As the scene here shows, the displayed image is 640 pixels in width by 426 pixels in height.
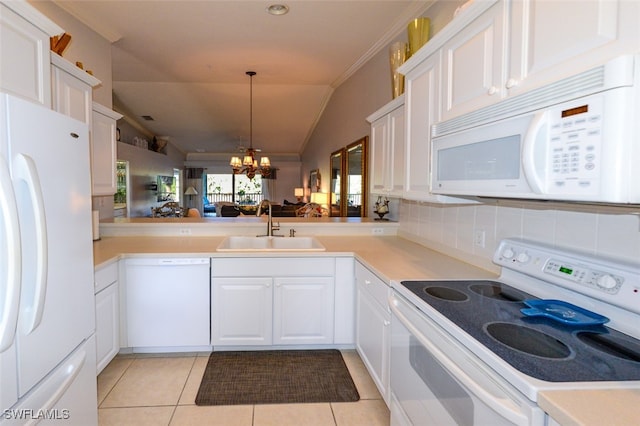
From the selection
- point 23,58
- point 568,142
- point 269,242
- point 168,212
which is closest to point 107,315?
point 269,242

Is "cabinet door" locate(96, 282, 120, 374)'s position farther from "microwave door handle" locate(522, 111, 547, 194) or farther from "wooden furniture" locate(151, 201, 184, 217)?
"wooden furniture" locate(151, 201, 184, 217)

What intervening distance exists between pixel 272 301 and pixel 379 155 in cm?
144

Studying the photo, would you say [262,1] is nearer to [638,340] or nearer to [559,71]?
[559,71]

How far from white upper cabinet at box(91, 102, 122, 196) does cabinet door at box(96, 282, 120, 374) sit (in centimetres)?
80

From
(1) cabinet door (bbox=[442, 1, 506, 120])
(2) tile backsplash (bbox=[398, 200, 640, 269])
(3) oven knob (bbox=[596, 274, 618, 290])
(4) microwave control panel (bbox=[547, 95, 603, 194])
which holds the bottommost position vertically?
(3) oven knob (bbox=[596, 274, 618, 290])

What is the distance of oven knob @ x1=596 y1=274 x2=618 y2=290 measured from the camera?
1.16 meters

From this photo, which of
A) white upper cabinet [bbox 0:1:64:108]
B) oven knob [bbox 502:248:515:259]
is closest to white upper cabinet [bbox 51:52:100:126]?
white upper cabinet [bbox 0:1:64:108]

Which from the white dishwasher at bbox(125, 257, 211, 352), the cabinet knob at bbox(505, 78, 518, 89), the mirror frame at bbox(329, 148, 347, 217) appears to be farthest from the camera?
the mirror frame at bbox(329, 148, 347, 217)

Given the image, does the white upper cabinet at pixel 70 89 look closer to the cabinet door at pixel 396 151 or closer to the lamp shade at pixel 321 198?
the cabinet door at pixel 396 151

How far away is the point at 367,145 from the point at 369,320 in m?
2.49

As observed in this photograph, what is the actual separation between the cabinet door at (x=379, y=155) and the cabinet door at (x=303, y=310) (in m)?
0.86

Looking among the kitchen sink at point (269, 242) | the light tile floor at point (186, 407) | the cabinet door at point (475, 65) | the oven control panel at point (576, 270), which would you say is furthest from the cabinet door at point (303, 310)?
the cabinet door at point (475, 65)

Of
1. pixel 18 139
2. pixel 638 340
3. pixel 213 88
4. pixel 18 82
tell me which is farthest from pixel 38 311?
pixel 213 88

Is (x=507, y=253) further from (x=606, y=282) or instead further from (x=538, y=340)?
(x=538, y=340)
